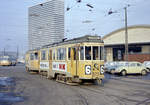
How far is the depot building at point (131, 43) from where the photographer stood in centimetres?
5181

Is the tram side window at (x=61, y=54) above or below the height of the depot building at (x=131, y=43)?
below

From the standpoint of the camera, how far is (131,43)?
55.0 meters

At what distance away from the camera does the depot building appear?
170 ft

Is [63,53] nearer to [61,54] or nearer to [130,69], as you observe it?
[61,54]

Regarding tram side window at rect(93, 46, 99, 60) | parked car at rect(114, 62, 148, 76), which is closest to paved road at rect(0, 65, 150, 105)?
tram side window at rect(93, 46, 99, 60)

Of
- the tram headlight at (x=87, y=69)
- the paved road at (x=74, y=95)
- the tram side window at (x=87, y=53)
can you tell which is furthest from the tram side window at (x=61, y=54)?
the paved road at (x=74, y=95)

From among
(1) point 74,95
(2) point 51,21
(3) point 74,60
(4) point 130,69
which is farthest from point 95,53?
(2) point 51,21

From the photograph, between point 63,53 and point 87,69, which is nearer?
point 87,69

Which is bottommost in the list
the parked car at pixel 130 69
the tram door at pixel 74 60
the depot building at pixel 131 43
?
the parked car at pixel 130 69

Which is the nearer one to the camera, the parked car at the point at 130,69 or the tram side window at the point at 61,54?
the tram side window at the point at 61,54

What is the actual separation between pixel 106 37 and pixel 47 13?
86.9ft

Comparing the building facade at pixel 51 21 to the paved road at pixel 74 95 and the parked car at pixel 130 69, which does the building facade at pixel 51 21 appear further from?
the paved road at pixel 74 95

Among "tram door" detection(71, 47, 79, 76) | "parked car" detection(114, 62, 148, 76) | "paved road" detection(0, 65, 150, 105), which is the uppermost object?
"tram door" detection(71, 47, 79, 76)

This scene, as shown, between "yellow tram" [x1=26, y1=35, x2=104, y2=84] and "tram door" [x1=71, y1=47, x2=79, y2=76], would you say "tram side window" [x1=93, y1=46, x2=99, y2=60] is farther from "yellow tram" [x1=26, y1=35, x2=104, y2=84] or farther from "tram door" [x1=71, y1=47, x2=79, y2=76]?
"tram door" [x1=71, y1=47, x2=79, y2=76]
